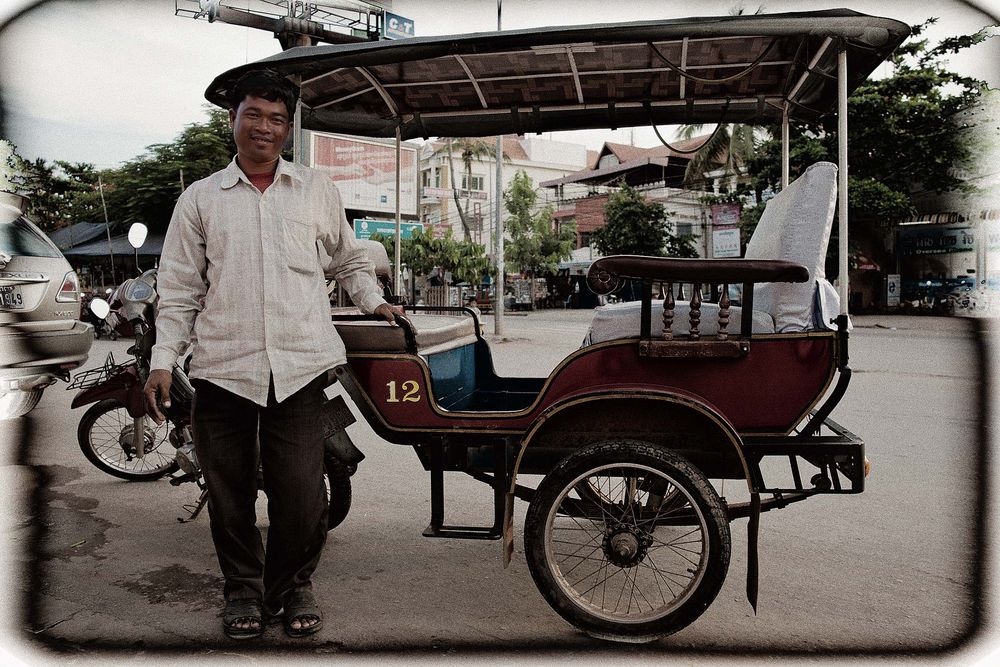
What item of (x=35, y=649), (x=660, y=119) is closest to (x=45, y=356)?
(x=35, y=649)

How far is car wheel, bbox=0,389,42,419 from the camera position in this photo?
5.67 metres

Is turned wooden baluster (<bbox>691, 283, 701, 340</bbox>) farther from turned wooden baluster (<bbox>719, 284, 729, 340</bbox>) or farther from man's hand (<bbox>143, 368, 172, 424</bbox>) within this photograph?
man's hand (<bbox>143, 368, 172, 424</bbox>)

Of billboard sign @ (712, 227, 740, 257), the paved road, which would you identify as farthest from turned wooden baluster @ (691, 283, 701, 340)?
billboard sign @ (712, 227, 740, 257)

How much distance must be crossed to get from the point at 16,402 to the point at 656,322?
5.21 meters

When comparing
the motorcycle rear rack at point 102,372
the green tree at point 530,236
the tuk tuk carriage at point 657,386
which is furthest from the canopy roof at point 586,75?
the green tree at point 530,236

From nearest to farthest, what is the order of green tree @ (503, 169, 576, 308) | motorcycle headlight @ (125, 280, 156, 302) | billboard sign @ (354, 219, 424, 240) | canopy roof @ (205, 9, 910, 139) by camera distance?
canopy roof @ (205, 9, 910, 139) → motorcycle headlight @ (125, 280, 156, 302) → billboard sign @ (354, 219, 424, 240) → green tree @ (503, 169, 576, 308)

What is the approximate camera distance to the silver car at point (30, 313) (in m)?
5.49

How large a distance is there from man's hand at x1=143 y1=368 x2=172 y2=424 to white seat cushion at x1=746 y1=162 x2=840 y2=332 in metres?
2.21

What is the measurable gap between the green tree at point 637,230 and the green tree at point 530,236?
24.0 ft

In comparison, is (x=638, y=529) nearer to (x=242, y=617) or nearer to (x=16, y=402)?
(x=242, y=617)

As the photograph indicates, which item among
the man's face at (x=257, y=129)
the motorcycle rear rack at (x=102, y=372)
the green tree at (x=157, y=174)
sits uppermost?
the green tree at (x=157, y=174)

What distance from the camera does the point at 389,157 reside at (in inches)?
1069

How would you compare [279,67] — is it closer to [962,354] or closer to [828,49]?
[828,49]

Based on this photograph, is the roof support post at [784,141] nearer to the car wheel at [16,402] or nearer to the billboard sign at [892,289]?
the car wheel at [16,402]
